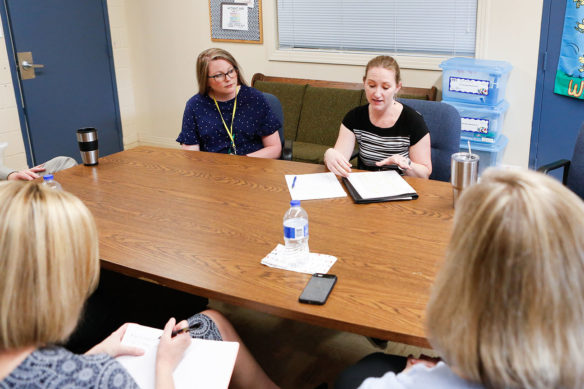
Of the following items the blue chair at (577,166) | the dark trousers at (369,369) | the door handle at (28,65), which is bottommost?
the dark trousers at (369,369)

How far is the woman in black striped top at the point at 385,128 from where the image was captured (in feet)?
8.03

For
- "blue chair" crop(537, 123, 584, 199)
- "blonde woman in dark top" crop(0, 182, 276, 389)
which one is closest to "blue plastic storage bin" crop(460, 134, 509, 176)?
"blue chair" crop(537, 123, 584, 199)

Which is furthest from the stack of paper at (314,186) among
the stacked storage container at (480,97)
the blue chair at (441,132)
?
the stacked storage container at (480,97)

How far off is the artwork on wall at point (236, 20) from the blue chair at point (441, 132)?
2532mm

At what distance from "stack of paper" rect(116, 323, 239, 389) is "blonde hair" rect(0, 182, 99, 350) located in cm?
36

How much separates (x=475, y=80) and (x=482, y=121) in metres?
0.29

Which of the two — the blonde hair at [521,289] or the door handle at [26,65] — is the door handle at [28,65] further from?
the blonde hair at [521,289]

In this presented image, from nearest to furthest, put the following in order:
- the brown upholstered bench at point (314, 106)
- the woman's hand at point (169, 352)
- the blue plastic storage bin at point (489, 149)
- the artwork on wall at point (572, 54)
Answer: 1. the woman's hand at point (169, 352)
2. the artwork on wall at point (572, 54)
3. the blue plastic storage bin at point (489, 149)
4. the brown upholstered bench at point (314, 106)

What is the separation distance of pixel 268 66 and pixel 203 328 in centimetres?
360

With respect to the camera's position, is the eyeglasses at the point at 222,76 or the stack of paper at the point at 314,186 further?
the eyeglasses at the point at 222,76

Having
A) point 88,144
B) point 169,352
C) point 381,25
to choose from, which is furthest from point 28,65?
point 169,352

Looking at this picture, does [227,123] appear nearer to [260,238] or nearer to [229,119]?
[229,119]

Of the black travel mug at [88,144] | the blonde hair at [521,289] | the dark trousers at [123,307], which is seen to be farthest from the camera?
the black travel mug at [88,144]

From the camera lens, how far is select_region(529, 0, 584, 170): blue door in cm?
363
